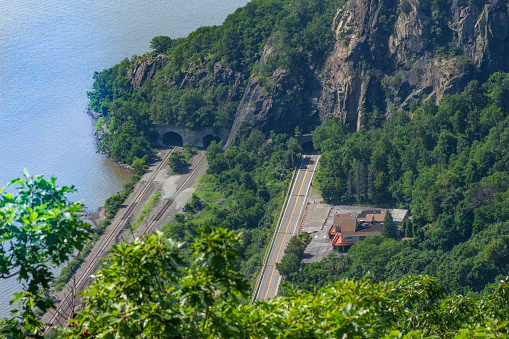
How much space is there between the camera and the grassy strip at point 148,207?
320 ft

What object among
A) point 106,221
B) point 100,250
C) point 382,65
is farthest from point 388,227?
point 106,221

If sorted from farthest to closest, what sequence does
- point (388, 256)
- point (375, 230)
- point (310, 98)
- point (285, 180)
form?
point (310, 98) < point (285, 180) < point (375, 230) < point (388, 256)

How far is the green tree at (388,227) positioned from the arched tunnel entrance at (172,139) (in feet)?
161

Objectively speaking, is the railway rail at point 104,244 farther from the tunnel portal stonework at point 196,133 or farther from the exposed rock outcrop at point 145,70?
the exposed rock outcrop at point 145,70

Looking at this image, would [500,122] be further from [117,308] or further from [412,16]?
[117,308]

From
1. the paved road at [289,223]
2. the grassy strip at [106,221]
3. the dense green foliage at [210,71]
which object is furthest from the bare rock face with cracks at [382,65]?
the grassy strip at [106,221]

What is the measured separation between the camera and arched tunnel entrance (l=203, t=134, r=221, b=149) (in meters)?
120

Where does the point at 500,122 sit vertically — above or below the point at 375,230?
above

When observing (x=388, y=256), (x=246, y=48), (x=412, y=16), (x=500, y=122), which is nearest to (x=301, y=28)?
(x=246, y=48)

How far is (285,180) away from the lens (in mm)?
101375

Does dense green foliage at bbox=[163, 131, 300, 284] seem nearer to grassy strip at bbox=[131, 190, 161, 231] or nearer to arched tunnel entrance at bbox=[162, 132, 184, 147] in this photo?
grassy strip at bbox=[131, 190, 161, 231]

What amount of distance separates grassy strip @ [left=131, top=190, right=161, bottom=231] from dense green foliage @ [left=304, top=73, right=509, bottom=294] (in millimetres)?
24639

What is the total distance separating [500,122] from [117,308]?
279 ft

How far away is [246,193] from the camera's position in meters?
98.1
